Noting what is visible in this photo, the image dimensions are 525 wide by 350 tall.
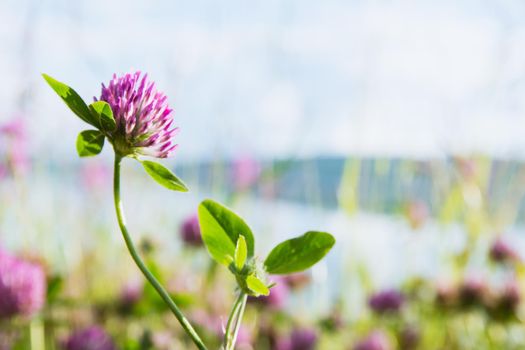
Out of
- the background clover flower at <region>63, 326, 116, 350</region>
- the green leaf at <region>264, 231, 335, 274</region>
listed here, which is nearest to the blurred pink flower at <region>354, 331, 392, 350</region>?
the background clover flower at <region>63, 326, 116, 350</region>

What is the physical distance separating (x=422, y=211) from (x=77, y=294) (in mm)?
835

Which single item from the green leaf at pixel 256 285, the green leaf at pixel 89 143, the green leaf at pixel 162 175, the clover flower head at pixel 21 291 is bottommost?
the clover flower head at pixel 21 291

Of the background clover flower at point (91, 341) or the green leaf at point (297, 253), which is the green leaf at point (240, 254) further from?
the background clover flower at point (91, 341)

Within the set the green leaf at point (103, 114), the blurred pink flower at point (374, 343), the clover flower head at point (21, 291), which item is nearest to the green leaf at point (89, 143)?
the green leaf at point (103, 114)

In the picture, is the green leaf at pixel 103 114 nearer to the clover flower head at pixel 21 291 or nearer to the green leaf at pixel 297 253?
the green leaf at pixel 297 253

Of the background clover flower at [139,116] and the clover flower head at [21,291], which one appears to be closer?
the background clover flower at [139,116]

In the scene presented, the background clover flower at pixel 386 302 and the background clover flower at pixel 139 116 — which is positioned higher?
the background clover flower at pixel 139 116

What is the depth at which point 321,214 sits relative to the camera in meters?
1.71

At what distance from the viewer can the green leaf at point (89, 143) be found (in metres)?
0.25

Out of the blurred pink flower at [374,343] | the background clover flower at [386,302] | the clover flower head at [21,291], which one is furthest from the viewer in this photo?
the background clover flower at [386,302]

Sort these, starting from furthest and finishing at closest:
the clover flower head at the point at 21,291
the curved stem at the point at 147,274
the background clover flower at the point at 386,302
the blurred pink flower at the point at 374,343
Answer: the background clover flower at the point at 386,302 → the blurred pink flower at the point at 374,343 → the clover flower head at the point at 21,291 → the curved stem at the point at 147,274

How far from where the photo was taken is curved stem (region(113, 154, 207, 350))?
191mm

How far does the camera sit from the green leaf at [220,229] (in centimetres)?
25

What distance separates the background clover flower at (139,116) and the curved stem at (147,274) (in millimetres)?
14
